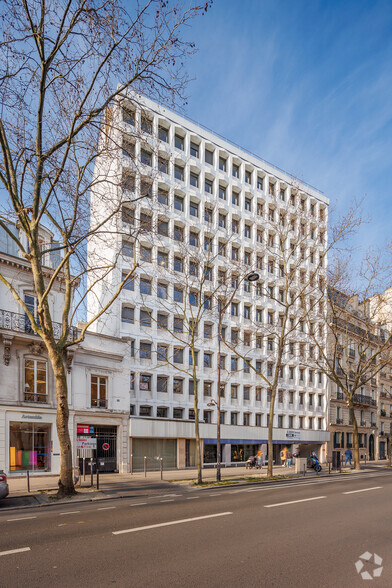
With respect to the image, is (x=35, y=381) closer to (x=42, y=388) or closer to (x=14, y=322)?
(x=42, y=388)

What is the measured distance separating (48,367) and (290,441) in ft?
100

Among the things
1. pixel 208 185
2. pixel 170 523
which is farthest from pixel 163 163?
pixel 208 185

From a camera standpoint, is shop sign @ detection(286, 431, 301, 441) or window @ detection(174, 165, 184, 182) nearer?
window @ detection(174, 165, 184, 182)

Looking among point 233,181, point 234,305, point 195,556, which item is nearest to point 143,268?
point 234,305

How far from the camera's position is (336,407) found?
180 ft

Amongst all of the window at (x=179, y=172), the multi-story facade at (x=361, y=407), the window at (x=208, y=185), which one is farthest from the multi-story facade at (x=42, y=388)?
the multi-story facade at (x=361, y=407)

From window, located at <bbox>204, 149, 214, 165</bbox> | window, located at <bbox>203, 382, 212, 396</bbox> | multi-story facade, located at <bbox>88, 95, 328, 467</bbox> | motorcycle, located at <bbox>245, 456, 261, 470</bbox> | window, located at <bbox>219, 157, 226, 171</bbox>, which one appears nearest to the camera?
motorcycle, located at <bbox>245, 456, 261, 470</bbox>

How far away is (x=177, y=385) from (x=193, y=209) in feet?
51.9

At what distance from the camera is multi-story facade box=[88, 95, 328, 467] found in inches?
1353

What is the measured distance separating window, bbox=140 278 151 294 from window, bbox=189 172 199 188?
11.3 metres

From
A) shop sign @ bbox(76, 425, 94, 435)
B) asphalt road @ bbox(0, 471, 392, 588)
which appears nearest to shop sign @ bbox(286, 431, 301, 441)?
shop sign @ bbox(76, 425, 94, 435)

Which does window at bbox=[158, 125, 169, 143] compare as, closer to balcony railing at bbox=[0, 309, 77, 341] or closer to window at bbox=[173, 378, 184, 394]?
window at bbox=[173, 378, 184, 394]

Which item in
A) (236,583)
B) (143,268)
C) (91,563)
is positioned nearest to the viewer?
(236,583)

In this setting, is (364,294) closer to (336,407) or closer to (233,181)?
(233,181)
